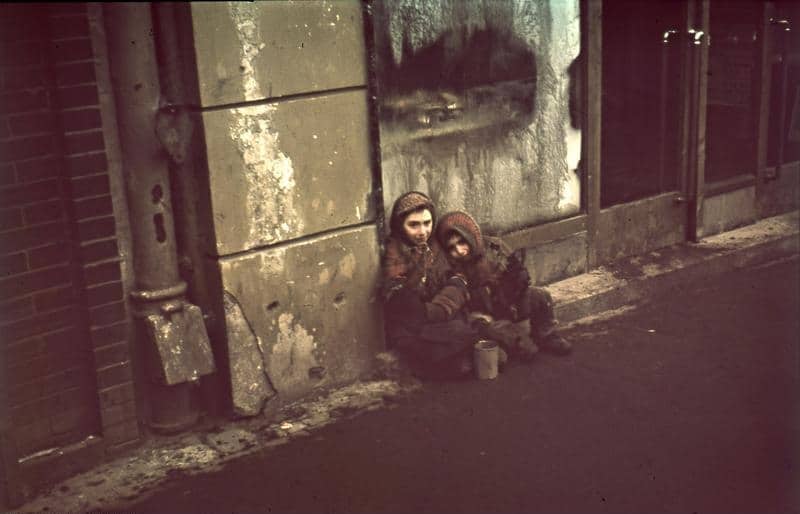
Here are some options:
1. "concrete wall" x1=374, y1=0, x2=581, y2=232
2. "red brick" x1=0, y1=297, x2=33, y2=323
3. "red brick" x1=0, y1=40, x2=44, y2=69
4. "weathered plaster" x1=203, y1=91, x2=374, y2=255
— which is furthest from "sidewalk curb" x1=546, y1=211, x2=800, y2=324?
"red brick" x1=0, y1=40, x2=44, y2=69

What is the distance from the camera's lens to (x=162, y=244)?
554 centimetres

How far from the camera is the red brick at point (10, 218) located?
4.93 m

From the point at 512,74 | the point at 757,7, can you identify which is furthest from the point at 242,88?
the point at 757,7

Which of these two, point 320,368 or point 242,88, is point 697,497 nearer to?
point 320,368

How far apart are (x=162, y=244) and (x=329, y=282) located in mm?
1010

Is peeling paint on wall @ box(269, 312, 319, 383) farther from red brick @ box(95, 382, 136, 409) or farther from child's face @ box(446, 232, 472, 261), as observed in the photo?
child's face @ box(446, 232, 472, 261)

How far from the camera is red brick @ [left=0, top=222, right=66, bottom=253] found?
4961mm

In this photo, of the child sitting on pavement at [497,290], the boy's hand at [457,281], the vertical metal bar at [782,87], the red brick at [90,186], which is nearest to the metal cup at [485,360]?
the child sitting on pavement at [497,290]

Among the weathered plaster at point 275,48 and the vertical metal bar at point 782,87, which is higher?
the weathered plaster at point 275,48

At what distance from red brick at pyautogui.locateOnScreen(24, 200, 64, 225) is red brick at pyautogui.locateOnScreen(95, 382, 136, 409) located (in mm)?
741

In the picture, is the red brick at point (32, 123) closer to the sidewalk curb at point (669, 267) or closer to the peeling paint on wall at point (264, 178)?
the peeling paint on wall at point (264, 178)

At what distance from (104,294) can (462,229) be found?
2175 mm

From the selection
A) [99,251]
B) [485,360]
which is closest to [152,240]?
[99,251]

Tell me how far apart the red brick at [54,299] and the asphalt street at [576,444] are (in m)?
1.01
